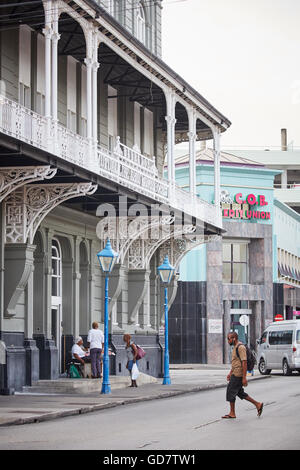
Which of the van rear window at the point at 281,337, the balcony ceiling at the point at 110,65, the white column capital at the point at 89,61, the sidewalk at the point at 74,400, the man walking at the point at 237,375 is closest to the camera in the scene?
the man walking at the point at 237,375

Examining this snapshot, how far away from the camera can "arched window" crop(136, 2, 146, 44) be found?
1383 inches

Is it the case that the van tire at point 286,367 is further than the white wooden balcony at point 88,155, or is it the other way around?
the van tire at point 286,367

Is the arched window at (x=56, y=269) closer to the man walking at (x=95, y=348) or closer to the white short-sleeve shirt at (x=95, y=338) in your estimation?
the man walking at (x=95, y=348)

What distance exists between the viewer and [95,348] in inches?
1075

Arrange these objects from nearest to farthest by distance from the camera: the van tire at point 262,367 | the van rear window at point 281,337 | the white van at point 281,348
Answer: the white van at point 281,348
the van rear window at point 281,337
the van tire at point 262,367

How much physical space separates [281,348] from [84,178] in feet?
54.4

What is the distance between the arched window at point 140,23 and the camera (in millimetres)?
35125

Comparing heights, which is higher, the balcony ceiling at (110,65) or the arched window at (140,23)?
the arched window at (140,23)

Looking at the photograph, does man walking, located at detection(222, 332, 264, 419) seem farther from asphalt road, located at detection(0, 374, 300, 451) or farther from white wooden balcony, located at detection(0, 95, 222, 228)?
white wooden balcony, located at detection(0, 95, 222, 228)

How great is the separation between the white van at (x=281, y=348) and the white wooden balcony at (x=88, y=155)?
6.10 metres

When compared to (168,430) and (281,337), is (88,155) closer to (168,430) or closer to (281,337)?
(168,430)

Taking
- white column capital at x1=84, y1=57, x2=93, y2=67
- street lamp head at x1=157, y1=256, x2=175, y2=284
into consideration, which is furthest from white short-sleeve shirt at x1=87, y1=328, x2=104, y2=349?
white column capital at x1=84, y1=57, x2=93, y2=67

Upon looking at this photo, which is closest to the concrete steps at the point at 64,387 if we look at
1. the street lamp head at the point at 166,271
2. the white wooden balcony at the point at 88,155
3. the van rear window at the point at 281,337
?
the street lamp head at the point at 166,271
